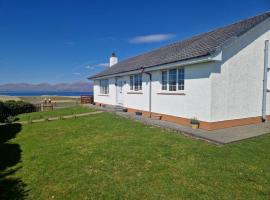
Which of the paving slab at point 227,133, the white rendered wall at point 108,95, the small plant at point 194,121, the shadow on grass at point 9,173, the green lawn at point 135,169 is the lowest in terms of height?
the shadow on grass at point 9,173

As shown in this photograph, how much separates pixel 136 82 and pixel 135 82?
0.56ft

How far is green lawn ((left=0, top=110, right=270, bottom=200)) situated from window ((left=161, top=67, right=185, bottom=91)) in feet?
12.8

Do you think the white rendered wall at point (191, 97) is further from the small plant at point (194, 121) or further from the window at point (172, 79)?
the window at point (172, 79)

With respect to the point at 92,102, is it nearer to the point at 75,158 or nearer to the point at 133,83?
the point at 133,83

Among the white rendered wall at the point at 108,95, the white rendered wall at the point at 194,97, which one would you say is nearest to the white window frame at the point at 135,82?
the white rendered wall at the point at 108,95

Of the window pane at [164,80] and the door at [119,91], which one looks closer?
the window pane at [164,80]

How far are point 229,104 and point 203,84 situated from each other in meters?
1.82

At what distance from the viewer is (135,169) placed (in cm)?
514

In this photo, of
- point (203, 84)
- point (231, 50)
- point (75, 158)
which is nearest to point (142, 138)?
point (75, 158)

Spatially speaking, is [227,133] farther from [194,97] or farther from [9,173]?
[9,173]

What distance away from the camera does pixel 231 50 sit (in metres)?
9.66

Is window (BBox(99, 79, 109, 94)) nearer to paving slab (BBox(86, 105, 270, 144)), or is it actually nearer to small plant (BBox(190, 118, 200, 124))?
paving slab (BBox(86, 105, 270, 144))

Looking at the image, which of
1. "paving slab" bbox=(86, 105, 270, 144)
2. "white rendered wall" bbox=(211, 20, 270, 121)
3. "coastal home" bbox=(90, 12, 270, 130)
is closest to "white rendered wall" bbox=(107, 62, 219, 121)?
"coastal home" bbox=(90, 12, 270, 130)

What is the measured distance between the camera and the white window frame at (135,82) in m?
15.4
